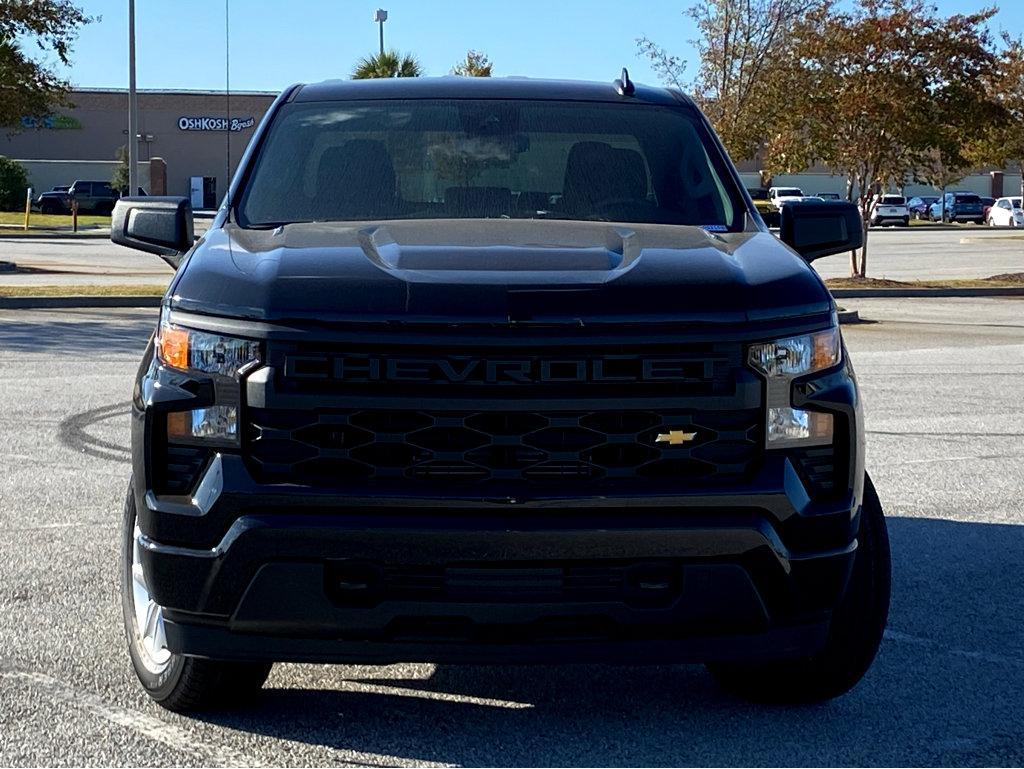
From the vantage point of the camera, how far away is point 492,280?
3.78 meters

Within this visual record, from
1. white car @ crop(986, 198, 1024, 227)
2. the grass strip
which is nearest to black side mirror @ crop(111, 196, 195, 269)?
the grass strip

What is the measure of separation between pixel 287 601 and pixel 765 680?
146 centimetres

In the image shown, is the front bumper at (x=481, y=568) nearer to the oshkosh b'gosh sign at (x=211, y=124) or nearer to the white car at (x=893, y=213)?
the white car at (x=893, y=213)

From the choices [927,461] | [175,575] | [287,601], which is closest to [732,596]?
[287,601]

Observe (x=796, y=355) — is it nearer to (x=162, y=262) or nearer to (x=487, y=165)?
(x=487, y=165)

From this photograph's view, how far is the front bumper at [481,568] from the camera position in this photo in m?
3.60

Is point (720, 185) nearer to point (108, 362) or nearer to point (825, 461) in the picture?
point (825, 461)

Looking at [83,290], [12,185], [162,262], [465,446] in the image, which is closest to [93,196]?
[12,185]

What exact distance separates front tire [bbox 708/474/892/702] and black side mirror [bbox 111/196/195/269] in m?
2.30

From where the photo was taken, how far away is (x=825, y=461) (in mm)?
3799

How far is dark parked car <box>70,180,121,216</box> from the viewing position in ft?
210

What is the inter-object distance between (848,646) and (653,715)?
0.57m

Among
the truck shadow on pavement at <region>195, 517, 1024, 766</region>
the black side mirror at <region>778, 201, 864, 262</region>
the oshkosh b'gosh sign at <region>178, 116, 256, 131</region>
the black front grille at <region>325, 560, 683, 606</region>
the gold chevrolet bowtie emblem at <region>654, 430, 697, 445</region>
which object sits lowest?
the truck shadow on pavement at <region>195, 517, 1024, 766</region>

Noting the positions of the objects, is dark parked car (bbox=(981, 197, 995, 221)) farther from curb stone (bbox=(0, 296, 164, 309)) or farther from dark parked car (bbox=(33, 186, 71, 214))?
curb stone (bbox=(0, 296, 164, 309))
